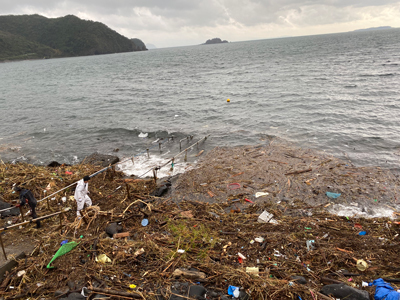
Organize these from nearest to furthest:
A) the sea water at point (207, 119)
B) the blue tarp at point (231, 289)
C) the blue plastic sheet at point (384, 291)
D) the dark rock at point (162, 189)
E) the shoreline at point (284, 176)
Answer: the blue plastic sheet at point (384, 291), the blue tarp at point (231, 289), the shoreline at point (284, 176), the dark rock at point (162, 189), the sea water at point (207, 119)

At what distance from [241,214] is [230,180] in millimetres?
2772

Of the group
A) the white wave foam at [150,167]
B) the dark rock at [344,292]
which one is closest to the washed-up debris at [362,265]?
the dark rock at [344,292]

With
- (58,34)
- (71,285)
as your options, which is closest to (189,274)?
(71,285)

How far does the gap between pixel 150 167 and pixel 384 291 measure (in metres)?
10.6

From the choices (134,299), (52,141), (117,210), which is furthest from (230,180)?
(52,141)

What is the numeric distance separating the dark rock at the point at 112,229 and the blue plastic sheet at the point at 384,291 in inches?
246

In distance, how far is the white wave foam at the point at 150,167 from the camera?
11953 millimetres

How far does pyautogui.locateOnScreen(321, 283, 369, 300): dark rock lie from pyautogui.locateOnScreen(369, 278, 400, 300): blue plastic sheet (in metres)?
0.26

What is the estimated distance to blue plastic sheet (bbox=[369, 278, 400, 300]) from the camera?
4.15 m

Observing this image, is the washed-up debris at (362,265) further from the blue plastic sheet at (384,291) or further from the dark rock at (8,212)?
the dark rock at (8,212)

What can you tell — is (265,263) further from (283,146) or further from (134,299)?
(283,146)

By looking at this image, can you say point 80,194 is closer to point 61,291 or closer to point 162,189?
point 162,189

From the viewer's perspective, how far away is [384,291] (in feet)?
14.2

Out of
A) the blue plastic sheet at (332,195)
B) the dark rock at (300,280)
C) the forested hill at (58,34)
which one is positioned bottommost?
the blue plastic sheet at (332,195)
